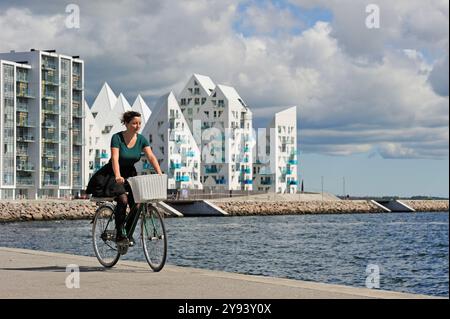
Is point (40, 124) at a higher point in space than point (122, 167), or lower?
higher

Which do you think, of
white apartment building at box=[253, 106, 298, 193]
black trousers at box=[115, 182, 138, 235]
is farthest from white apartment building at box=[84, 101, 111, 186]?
black trousers at box=[115, 182, 138, 235]

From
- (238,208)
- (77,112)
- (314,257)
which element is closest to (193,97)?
(77,112)

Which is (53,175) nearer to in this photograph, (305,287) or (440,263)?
(440,263)

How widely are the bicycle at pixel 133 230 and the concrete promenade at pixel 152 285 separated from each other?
0.22 m

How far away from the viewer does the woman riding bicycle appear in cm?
1171

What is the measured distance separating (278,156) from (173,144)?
997 inches

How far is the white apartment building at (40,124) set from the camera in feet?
352

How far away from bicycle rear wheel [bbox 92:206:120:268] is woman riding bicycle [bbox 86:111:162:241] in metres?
0.54

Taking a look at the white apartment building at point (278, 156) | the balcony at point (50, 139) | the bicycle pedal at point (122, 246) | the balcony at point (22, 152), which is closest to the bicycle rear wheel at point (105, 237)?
the bicycle pedal at point (122, 246)

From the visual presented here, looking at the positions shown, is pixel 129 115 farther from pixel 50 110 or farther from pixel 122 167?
pixel 50 110

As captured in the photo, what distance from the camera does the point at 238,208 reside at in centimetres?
11900

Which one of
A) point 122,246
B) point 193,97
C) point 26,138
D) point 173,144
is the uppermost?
point 193,97

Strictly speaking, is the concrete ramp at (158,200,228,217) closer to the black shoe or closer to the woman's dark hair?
the black shoe

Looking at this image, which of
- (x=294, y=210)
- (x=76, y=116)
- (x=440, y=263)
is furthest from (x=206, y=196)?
(x=440, y=263)
